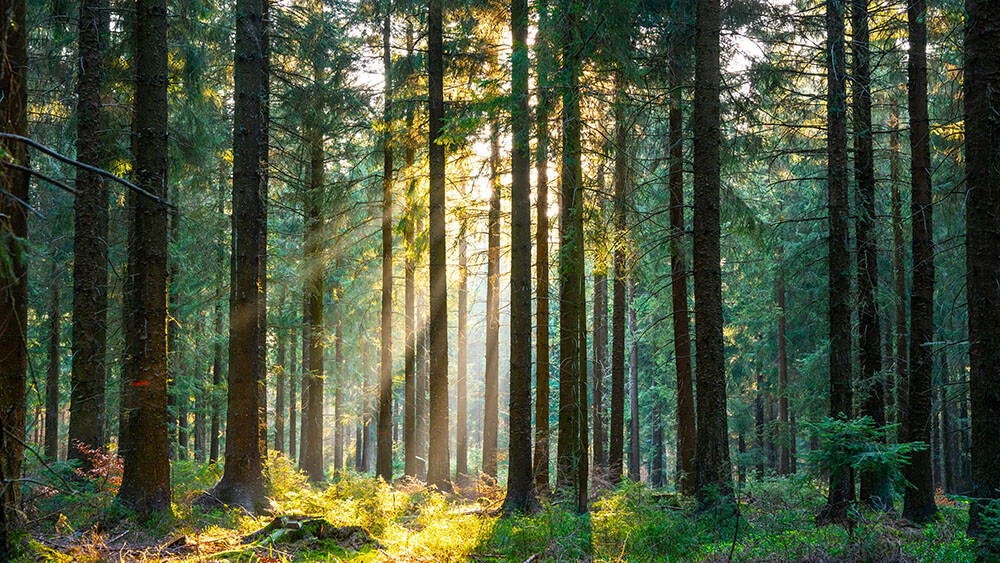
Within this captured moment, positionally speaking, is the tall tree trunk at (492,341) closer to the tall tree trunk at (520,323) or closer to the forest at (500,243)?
the forest at (500,243)

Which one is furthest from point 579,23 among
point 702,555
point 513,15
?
point 702,555

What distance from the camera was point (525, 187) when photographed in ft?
34.4

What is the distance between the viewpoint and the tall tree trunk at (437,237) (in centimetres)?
1316

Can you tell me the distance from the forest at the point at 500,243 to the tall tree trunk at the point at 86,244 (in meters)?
0.06

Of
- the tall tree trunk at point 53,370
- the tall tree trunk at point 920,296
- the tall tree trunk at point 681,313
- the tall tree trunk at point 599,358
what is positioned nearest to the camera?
the tall tree trunk at point 920,296

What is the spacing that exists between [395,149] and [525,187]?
282 inches

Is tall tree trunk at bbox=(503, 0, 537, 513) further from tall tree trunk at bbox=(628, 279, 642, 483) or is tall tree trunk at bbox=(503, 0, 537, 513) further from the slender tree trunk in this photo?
tall tree trunk at bbox=(628, 279, 642, 483)

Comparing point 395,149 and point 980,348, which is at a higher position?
point 395,149

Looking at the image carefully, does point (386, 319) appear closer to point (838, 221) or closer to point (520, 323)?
point (520, 323)

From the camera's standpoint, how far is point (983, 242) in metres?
6.74

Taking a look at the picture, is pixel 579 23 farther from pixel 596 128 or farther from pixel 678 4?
pixel 678 4

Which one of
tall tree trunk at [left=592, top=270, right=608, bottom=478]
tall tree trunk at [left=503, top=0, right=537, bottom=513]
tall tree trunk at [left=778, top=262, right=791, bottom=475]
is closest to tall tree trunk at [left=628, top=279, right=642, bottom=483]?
tall tree trunk at [left=592, top=270, right=608, bottom=478]

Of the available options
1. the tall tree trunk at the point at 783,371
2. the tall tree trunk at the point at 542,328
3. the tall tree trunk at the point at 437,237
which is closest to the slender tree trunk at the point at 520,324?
the tall tree trunk at the point at 542,328

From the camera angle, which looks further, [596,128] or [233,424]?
[596,128]
